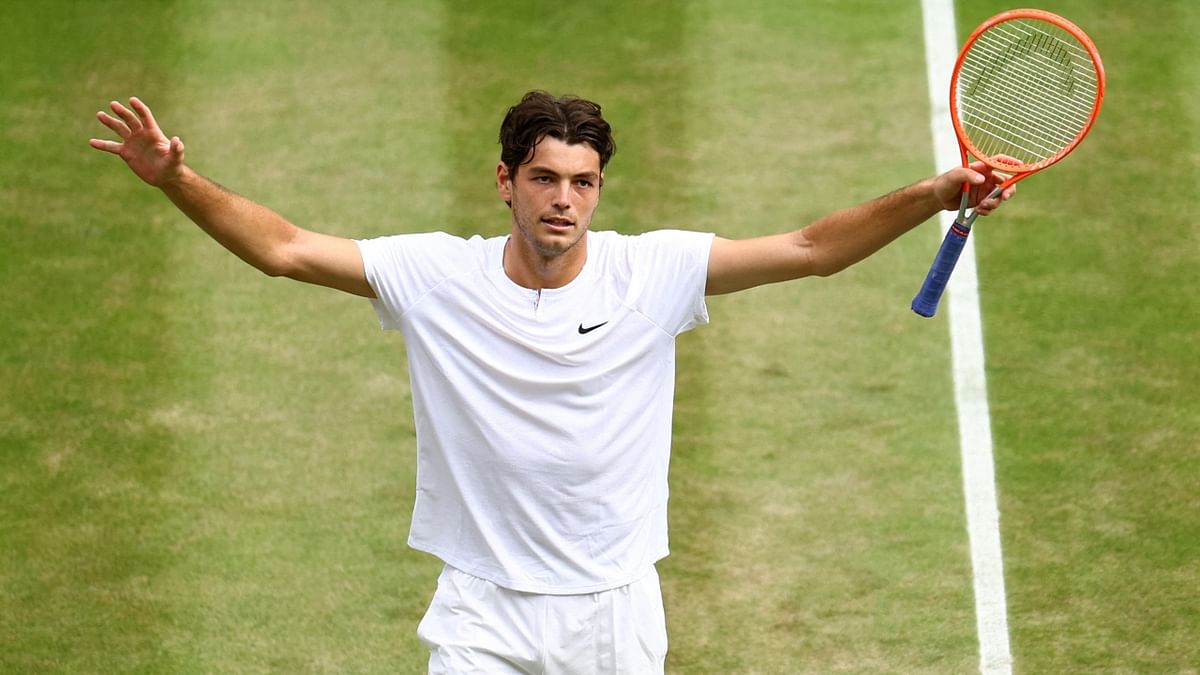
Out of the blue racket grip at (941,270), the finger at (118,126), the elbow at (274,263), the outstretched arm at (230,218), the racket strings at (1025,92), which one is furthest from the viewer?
the racket strings at (1025,92)

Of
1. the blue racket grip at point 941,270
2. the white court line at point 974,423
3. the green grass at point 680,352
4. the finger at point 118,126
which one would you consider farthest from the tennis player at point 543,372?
the white court line at point 974,423

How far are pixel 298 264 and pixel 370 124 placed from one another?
4.67 m

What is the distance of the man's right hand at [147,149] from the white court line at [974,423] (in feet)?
13.3

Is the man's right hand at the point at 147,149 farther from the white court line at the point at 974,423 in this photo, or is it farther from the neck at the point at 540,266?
the white court line at the point at 974,423

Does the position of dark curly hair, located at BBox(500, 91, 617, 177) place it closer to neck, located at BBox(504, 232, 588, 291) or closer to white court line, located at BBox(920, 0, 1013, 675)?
neck, located at BBox(504, 232, 588, 291)

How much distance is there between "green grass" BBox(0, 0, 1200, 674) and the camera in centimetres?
813

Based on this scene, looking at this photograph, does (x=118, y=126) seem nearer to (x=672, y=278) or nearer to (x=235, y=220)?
(x=235, y=220)

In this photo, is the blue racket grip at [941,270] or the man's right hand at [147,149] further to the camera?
the blue racket grip at [941,270]

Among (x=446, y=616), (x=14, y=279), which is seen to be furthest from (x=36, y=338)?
(x=446, y=616)

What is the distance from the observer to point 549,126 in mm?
6070

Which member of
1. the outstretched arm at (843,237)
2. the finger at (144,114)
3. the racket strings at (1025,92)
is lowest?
the outstretched arm at (843,237)

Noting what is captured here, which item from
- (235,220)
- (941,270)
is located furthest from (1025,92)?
(235,220)

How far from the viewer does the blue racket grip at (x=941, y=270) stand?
5.91m

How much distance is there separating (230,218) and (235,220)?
0.06ft
